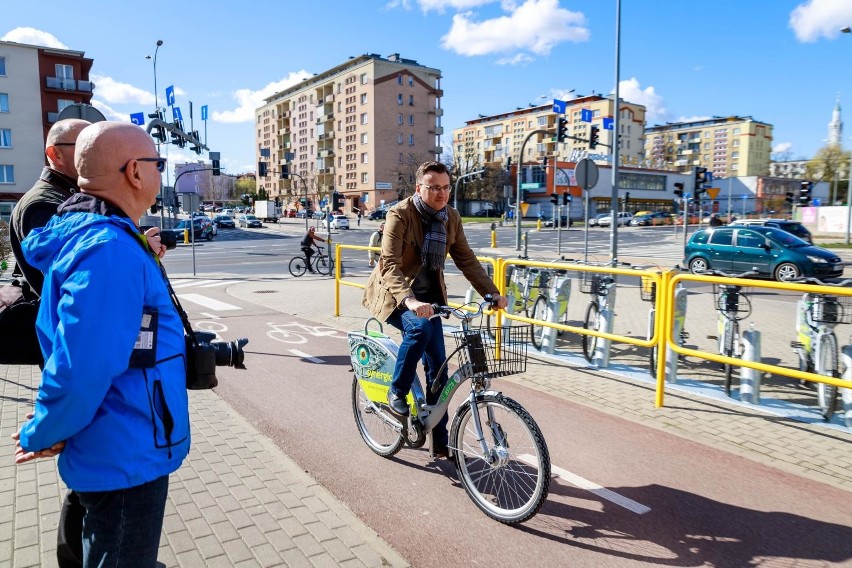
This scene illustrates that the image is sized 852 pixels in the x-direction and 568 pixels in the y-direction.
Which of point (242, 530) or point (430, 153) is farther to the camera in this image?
point (430, 153)

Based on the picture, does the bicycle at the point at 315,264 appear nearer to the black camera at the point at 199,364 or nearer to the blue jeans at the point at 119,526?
the black camera at the point at 199,364

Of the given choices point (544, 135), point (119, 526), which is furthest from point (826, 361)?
point (544, 135)

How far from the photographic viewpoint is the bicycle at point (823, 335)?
16.3 ft

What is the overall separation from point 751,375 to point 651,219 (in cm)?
6643

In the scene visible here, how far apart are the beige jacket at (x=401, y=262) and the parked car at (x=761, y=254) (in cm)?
1618

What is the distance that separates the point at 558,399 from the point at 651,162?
137m

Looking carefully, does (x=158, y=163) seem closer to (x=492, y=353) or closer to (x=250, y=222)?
(x=492, y=353)

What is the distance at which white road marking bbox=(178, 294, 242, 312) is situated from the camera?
465 inches

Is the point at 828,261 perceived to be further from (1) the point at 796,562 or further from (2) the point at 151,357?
(2) the point at 151,357

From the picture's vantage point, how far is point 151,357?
67.8 inches

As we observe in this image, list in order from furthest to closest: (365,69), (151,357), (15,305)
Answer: (365,69), (15,305), (151,357)

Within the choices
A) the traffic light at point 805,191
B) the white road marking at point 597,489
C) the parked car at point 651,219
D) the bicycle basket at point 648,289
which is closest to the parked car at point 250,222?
the parked car at point 651,219

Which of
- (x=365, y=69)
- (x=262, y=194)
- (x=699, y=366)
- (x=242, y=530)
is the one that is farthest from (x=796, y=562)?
(x=262, y=194)

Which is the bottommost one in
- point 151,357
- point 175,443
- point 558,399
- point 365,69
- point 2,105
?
point 558,399
